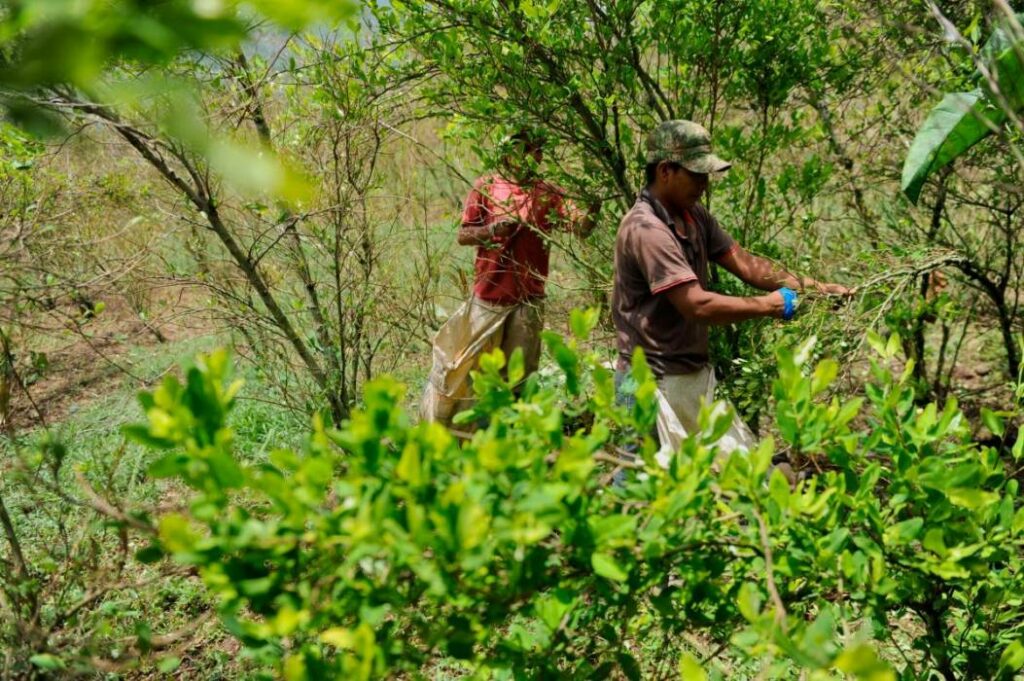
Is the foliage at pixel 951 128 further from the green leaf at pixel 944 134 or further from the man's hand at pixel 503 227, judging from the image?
the man's hand at pixel 503 227

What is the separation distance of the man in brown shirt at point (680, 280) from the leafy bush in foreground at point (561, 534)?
1102 millimetres

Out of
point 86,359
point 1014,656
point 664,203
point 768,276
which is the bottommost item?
point 1014,656

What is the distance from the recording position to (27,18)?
2.01 ft

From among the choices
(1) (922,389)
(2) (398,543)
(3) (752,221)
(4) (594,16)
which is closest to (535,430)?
(2) (398,543)

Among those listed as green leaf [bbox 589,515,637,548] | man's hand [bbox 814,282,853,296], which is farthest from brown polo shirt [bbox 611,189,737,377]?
green leaf [bbox 589,515,637,548]

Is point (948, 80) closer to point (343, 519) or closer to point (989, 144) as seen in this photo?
point (989, 144)

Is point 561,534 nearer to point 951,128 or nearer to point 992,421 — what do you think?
point 992,421

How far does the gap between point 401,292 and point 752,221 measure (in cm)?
201

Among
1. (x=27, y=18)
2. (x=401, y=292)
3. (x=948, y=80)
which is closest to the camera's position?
(x=27, y=18)

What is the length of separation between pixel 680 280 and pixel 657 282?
0.27 feet

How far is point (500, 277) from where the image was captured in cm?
435

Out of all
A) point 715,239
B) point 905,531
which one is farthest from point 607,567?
point 715,239

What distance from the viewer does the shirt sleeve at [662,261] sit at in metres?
2.68

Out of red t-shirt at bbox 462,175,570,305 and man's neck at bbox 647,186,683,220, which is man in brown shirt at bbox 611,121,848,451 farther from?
red t-shirt at bbox 462,175,570,305
